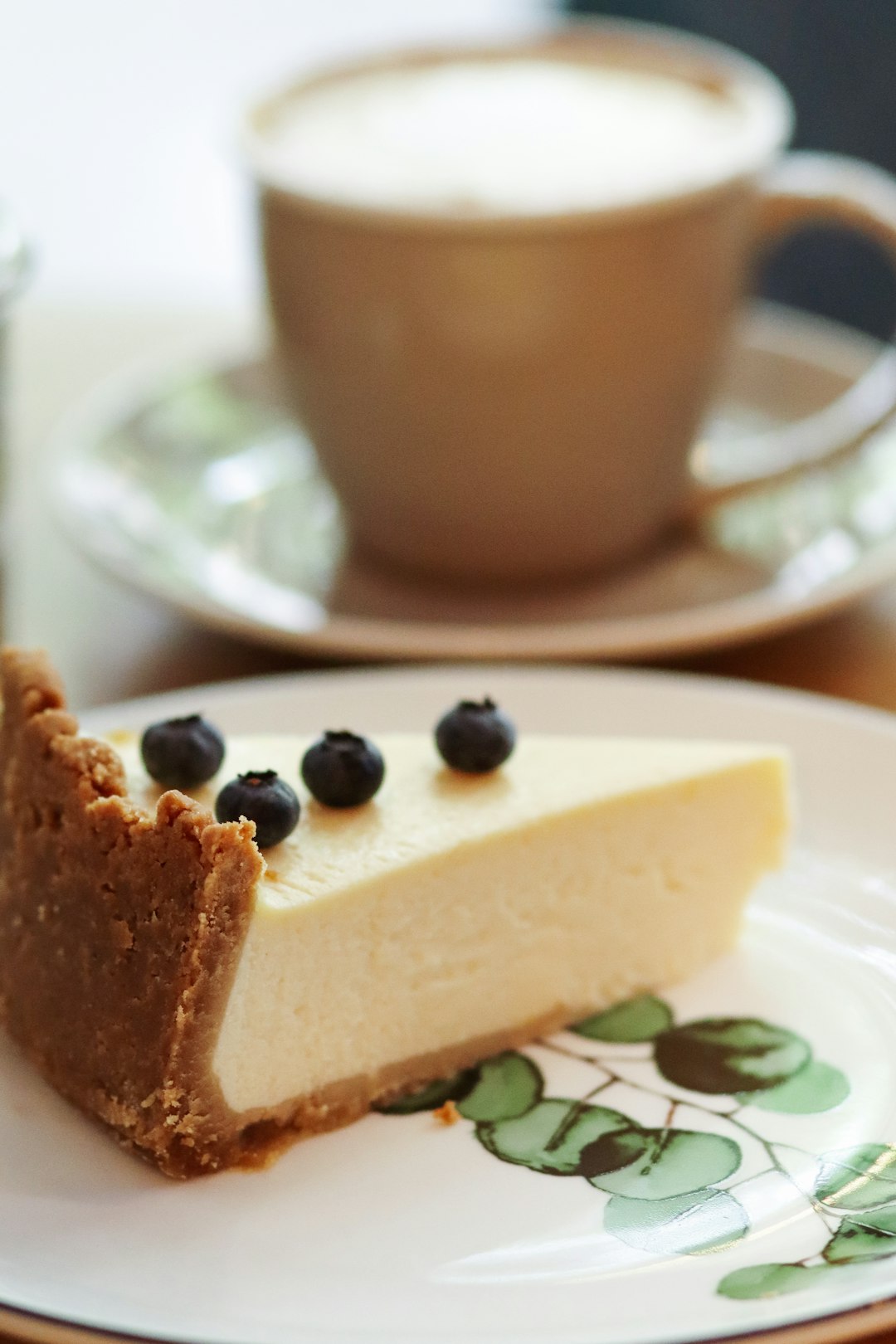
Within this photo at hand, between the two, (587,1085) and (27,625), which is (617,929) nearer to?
(587,1085)

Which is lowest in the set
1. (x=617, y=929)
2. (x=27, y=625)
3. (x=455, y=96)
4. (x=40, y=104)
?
(x=40, y=104)

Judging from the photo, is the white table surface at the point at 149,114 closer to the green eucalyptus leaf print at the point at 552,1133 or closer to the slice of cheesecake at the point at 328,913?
the slice of cheesecake at the point at 328,913

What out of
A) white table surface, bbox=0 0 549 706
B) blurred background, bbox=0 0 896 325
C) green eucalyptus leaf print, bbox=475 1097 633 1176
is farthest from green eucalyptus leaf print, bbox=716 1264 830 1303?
blurred background, bbox=0 0 896 325

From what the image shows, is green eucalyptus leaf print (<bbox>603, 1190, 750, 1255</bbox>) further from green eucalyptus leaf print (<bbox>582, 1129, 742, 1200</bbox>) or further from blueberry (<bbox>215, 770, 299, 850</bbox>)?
blueberry (<bbox>215, 770, 299, 850</bbox>)

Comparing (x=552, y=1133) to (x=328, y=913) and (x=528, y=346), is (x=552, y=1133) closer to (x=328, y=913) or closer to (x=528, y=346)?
(x=328, y=913)

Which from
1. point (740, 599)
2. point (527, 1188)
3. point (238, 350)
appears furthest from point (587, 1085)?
point (238, 350)

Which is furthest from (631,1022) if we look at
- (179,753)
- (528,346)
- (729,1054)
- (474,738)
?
(528,346)
